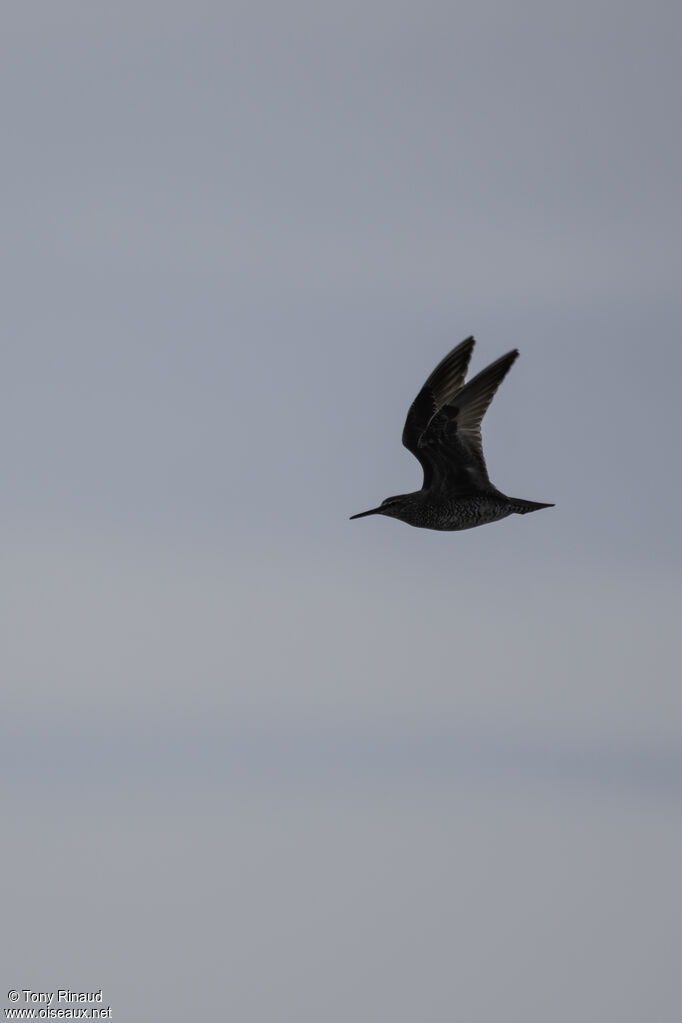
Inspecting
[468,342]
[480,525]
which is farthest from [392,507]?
[468,342]

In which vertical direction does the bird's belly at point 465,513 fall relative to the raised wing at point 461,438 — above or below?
below

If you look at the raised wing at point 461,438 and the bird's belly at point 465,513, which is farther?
the bird's belly at point 465,513

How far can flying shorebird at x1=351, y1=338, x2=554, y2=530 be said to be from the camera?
96.6ft

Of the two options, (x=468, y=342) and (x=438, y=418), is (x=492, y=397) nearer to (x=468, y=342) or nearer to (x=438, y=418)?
(x=438, y=418)

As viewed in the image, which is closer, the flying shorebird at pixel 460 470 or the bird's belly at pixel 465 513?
the flying shorebird at pixel 460 470

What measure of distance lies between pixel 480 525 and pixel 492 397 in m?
2.50

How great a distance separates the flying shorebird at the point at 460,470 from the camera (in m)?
29.4

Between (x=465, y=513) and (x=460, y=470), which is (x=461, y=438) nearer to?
(x=460, y=470)

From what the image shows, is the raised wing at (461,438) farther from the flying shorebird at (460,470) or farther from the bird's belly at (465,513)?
the bird's belly at (465,513)

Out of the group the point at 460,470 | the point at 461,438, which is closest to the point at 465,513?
the point at 460,470

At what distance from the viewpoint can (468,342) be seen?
107 feet

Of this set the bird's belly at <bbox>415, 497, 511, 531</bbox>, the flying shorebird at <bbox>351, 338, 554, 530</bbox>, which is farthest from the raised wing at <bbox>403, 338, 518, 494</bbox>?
the bird's belly at <bbox>415, 497, 511, 531</bbox>

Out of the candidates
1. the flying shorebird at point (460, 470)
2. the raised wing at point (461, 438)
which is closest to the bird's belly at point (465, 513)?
the flying shorebird at point (460, 470)

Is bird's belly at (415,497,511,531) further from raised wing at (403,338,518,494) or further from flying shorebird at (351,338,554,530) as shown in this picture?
raised wing at (403,338,518,494)
